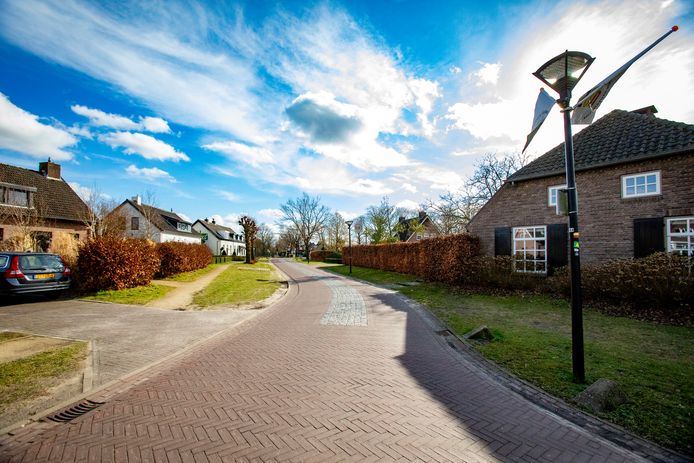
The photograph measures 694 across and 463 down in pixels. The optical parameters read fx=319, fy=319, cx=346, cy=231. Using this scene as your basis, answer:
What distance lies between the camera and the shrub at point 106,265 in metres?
12.3

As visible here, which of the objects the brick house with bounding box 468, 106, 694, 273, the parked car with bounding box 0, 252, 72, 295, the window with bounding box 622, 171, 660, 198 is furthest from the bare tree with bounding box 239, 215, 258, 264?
the window with bounding box 622, 171, 660, 198

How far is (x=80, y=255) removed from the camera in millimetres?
12461

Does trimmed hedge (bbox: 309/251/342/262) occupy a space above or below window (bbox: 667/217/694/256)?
below

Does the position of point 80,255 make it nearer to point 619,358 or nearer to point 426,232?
point 619,358

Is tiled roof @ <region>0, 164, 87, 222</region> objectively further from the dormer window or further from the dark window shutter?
the dark window shutter

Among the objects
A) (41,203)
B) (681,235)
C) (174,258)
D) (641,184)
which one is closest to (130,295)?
Answer: (174,258)

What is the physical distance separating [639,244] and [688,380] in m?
9.04

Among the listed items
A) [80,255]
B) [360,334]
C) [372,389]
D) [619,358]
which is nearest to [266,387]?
[372,389]

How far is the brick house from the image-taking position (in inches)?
445

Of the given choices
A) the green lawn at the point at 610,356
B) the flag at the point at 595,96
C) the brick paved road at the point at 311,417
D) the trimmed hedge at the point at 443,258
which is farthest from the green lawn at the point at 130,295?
the flag at the point at 595,96

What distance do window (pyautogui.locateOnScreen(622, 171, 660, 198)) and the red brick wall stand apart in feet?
0.49

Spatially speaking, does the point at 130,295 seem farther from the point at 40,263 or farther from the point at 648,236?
the point at 648,236

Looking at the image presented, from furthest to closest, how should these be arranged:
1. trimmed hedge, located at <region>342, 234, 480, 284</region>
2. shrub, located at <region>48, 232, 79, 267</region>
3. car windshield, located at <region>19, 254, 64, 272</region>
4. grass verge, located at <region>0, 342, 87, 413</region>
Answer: trimmed hedge, located at <region>342, 234, 480, 284</region>
shrub, located at <region>48, 232, 79, 267</region>
car windshield, located at <region>19, 254, 64, 272</region>
grass verge, located at <region>0, 342, 87, 413</region>

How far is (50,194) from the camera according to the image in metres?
26.5
